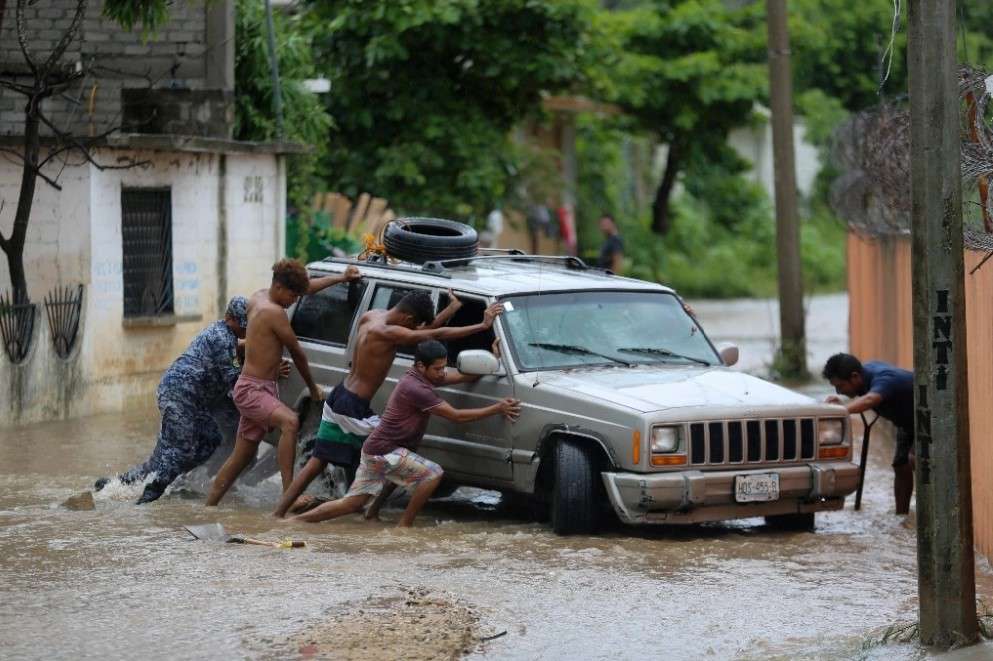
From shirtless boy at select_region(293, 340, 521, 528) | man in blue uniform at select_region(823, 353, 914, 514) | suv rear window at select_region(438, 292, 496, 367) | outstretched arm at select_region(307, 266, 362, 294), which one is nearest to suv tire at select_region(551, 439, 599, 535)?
shirtless boy at select_region(293, 340, 521, 528)

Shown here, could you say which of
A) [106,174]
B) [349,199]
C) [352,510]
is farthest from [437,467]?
[349,199]

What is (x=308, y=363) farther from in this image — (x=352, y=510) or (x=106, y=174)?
(x=106, y=174)

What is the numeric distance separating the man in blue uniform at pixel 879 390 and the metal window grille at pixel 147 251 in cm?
833

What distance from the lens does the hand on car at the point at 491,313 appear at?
403 inches

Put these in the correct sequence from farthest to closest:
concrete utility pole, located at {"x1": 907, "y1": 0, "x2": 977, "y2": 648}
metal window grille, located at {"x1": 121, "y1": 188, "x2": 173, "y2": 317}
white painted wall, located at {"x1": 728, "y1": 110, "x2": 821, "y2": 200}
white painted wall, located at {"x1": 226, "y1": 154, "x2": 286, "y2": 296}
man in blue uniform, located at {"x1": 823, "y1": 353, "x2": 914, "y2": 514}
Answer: white painted wall, located at {"x1": 728, "y1": 110, "x2": 821, "y2": 200}
white painted wall, located at {"x1": 226, "y1": 154, "x2": 286, "y2": 296}
metal window grille, located at {"x1": 121, "y1": 188, "x2": 173, "y2": 317}
man in blue uniform, located at {"x1": 823, "y1": 353, "x2": 914, "y2": 514}
concrete utility pole, located at {"x1": 907, "y1": 0, "x2": 977, "y2": 648}

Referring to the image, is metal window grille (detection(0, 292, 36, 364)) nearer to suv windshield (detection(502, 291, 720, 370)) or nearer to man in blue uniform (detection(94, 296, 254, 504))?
man in blue uniform (detection(94, 296, 254, 504))

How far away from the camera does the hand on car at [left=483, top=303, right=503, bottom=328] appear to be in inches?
403

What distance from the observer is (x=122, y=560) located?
9.12m

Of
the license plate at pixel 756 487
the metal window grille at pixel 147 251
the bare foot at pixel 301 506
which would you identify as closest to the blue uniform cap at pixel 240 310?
the bare foot at pixel 301 506

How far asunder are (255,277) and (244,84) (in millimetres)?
2737

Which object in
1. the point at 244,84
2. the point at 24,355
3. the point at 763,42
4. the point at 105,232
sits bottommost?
the point at 24,355

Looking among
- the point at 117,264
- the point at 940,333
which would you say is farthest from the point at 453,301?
the point at 117,264

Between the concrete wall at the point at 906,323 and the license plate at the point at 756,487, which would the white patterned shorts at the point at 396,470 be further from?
the concrete wall at the point at 906,323

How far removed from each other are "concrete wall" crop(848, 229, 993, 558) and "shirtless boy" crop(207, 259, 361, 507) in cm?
403
